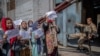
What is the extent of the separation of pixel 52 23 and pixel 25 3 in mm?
7442

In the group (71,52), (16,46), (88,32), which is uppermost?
(88,32)

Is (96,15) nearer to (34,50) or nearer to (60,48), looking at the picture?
(60,48)

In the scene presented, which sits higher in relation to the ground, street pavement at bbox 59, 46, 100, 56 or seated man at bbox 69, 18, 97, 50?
seated man at bbox 69, 18, 97, 50

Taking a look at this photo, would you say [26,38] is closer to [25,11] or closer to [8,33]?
[8,33]

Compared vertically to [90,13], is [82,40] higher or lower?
lower

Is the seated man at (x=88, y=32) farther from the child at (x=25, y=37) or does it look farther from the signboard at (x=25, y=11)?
the signboard at (x=25, y=11)

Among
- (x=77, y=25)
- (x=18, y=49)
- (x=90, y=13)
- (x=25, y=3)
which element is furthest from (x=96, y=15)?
(x=18, y=49)

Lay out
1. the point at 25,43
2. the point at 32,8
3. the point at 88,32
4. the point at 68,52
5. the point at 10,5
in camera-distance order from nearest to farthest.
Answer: the point at 25,43, the point at 88,32, the point at 68,52, the point at 32,8, the point at 10,5

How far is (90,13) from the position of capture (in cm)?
1265

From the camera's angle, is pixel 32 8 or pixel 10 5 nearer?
pixel 32 8

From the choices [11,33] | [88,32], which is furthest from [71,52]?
[11,33]


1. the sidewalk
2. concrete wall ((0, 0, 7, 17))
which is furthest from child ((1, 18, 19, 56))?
concrete wall ((0, 0, 7, 17))

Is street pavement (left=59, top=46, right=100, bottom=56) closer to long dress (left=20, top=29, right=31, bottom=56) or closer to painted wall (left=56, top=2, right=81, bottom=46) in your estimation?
painted wall (left=56, top=2, right=81, bottom=46)

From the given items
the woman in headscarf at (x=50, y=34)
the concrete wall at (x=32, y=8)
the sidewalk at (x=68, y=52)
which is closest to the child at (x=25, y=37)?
the woman in headscarf at (x=50, y=34)
